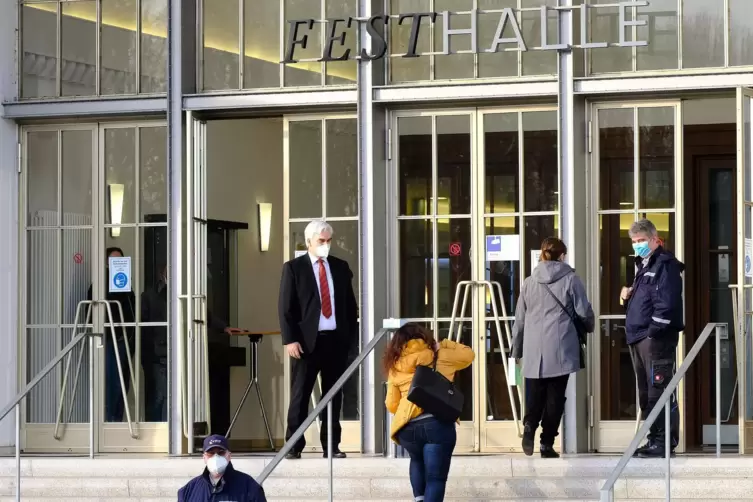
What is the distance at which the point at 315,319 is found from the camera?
11.1 meters

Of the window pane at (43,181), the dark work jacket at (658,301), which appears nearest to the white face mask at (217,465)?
the dark work jacket at (658,301)

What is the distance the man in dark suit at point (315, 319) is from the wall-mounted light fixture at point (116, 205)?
6.59 ft

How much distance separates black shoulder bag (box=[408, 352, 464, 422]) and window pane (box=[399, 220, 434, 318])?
295 centimetres

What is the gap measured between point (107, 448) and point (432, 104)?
359 cm

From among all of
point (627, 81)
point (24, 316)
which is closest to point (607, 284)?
point (627, 81)

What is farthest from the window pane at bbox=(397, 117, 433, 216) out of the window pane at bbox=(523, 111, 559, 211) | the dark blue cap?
the dark blue cap

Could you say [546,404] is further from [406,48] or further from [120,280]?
[120,280]

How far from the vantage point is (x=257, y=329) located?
1412cm

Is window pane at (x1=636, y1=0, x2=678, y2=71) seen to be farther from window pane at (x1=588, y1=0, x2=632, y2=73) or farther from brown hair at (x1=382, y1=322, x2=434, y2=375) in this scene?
brown hair at (x1=382, y1=322, x2=434, y2=375)

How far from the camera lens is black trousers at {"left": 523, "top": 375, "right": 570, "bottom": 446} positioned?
10.6 metres

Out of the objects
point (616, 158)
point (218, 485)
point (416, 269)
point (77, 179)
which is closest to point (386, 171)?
point (416, 269)

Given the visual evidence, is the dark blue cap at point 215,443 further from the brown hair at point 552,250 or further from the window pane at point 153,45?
the window pane at point 153,45

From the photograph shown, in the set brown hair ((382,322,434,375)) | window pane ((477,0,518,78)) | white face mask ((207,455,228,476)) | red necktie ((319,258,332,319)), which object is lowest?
white face mask ((207,455,228,476))

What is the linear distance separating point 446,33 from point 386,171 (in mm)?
1122
